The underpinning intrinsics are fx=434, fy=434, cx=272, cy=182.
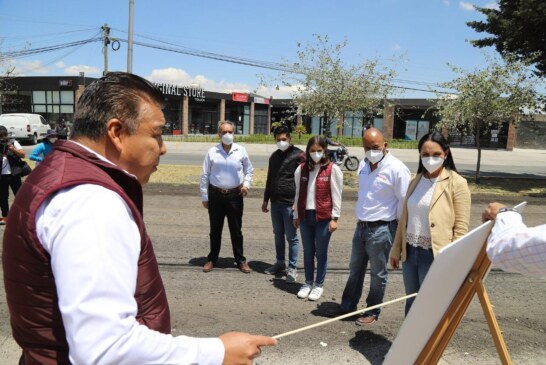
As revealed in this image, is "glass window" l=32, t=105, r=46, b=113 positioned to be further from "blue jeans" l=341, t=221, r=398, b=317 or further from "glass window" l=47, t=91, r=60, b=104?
"blue jeans" l=341, t=221, r=398, b=317

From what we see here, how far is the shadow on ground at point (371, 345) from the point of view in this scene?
3.75 meters

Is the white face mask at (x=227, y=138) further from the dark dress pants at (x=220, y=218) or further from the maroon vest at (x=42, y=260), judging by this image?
the maroon vest at (x=42, y=260)

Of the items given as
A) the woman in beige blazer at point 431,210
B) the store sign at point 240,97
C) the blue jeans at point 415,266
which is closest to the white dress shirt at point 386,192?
the woman in beige blazer at point 431,210

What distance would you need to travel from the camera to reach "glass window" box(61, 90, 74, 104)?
134ft

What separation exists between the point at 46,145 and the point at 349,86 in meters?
9.37

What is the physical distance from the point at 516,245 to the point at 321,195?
328cm

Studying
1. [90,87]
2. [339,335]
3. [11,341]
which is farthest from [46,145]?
[90,87]

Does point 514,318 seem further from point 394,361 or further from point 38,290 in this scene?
point 38,290

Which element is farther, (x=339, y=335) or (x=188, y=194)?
(x=188, y=194)

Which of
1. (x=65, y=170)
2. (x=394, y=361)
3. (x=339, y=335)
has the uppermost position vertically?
(x=65, y=170)

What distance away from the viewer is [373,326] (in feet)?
14.3

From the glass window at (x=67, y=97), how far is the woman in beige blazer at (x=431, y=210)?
42803 millimetres

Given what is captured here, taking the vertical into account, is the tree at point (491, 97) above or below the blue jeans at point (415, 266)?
above

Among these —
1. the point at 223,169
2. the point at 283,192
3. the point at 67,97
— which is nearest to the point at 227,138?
the point at 223,169
